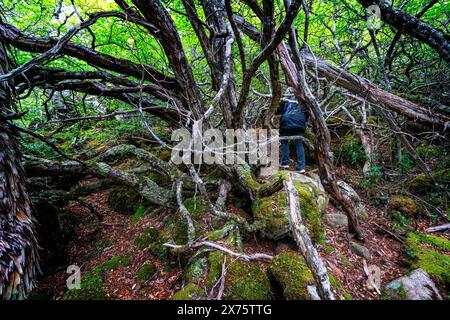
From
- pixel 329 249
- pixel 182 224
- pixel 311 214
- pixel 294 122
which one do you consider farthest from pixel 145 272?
pixel 294 122

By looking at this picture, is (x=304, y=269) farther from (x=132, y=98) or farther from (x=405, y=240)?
(x=132, y=98)

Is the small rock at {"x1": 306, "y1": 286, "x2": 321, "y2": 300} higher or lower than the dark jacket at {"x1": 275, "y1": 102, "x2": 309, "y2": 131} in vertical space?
lower

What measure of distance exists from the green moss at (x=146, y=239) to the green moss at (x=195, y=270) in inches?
51.1

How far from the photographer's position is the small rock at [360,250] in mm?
3248

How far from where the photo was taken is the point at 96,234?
434cm

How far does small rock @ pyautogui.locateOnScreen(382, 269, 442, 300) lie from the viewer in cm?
239

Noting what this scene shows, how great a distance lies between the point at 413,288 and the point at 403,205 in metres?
2.57

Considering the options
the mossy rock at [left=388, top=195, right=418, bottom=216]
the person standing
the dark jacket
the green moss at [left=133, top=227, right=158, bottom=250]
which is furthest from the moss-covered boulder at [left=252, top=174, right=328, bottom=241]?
the mossy rock at [left=388, top=195, right=418, bottom=216]

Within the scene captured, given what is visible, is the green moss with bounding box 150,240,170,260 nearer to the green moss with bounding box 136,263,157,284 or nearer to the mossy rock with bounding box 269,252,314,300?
the green moss with bounding box 136,263,157,284

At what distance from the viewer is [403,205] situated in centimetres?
436

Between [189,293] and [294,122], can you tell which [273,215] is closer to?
[189,293]

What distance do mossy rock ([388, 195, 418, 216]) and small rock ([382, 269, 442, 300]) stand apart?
2.06m
